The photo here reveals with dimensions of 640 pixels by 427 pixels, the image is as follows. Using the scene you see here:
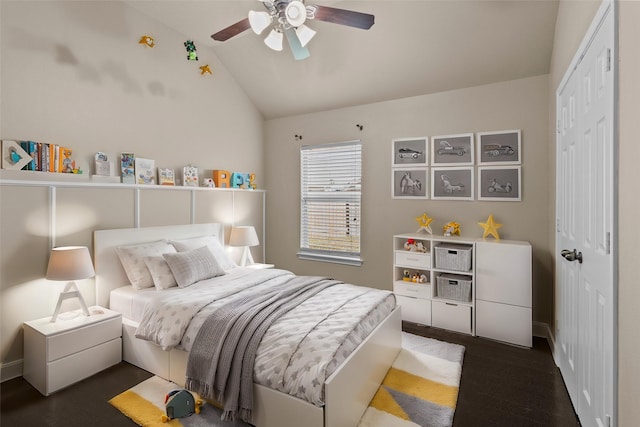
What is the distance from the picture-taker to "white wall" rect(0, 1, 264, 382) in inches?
95.6

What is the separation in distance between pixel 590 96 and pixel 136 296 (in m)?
3.39

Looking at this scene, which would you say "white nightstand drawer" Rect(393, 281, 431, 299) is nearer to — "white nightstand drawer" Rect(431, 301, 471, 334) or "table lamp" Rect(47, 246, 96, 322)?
"white nightstand drawer" Rect(431, 301, 471, 334)

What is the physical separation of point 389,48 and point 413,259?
2269 mm

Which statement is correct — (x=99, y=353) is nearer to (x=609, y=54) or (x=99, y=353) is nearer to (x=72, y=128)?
(x=72, y=128)

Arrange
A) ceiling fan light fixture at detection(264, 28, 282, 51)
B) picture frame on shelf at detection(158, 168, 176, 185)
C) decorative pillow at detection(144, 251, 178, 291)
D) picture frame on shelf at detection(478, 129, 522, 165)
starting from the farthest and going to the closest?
picture frame on shelf at detection(158, 168, 176, 185)
picture frame on shelf at detection(478, 129, 522, 165)
decorative pillow at detection(144, 251, 178, 291)
ceiling fan light fixture at detection(264, 28, 282, 51)

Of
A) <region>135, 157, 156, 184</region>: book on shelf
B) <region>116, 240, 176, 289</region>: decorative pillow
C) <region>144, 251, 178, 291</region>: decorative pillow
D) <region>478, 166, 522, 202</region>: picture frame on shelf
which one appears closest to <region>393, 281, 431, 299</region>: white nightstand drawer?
<region>478, 166, 522, 202</region>: picture frame on shelf

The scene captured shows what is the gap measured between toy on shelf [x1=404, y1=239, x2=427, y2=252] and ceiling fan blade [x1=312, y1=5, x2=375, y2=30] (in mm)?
2273

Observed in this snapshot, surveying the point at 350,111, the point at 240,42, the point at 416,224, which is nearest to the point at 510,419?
the point at 416,224

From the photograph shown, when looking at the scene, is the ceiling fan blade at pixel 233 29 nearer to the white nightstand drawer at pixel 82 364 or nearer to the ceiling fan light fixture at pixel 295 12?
the ceiling fan light fixture at pixel 295 12

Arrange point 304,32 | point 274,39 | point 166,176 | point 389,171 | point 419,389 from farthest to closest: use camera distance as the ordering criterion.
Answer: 1. point 389,171
2. point 166,176
3. point 274,39
4. point 304,32
5. point 419,389

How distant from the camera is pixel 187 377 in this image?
2.04 metres

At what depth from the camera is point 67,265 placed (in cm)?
244

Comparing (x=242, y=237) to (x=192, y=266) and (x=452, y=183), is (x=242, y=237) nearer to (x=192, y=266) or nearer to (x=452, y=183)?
(x=192, y=266)

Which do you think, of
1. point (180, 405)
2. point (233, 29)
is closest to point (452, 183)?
point (233, 29)
